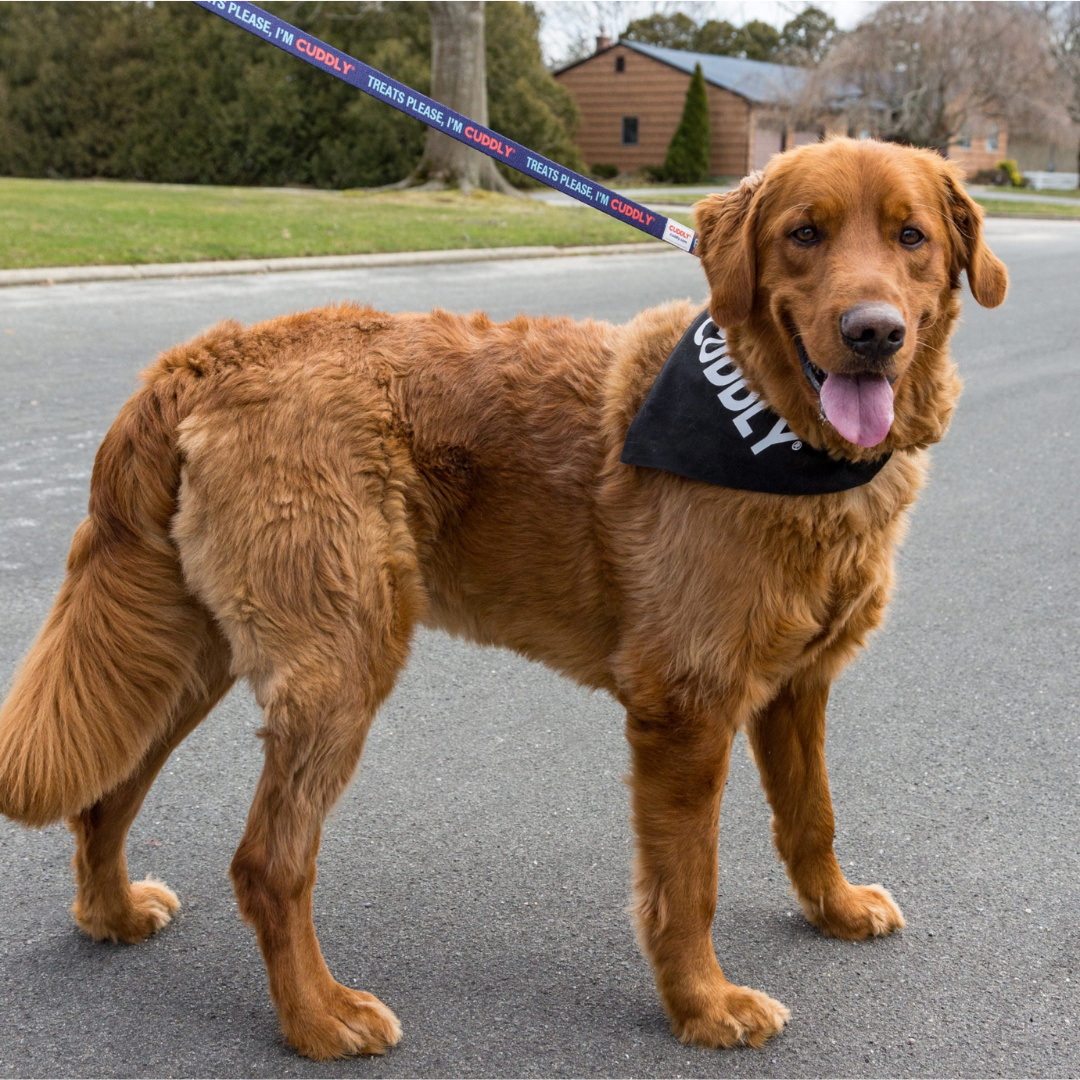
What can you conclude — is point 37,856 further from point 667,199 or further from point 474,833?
point 667,199

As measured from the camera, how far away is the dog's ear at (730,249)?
2.56 m

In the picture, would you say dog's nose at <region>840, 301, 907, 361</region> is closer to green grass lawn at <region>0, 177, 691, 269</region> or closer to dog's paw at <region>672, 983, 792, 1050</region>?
dog's paw at <region>672, 983, 792, 1050</region>

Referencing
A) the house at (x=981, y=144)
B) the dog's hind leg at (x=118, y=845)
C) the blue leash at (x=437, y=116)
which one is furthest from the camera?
the house at (x=981, y=144)

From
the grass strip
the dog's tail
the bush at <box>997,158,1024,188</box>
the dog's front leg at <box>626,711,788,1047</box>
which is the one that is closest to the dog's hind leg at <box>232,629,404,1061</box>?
the dog's tail

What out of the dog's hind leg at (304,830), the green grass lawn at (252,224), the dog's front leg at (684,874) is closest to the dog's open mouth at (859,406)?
the dog's front leg at (684,874)

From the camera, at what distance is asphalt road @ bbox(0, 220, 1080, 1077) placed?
8.46 ft

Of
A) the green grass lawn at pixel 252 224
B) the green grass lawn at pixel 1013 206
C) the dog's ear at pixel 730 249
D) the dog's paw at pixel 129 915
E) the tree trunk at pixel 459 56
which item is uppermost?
the tree trunk at pixel 459 56

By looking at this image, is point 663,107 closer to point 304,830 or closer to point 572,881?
point 572,881

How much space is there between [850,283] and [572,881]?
1.78 meters

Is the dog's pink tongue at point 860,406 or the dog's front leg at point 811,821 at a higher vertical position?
the dog's pink tongue at point 860,406

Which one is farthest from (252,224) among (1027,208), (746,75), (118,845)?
(746,75)

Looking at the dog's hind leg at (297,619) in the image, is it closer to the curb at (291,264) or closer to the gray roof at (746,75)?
the curb at (291,264)

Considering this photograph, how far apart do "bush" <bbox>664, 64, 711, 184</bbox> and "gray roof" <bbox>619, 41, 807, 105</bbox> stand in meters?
2.35

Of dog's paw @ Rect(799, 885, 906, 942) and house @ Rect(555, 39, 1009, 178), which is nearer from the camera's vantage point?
dog's paw @ Rect(799, 885, 906, 942)
